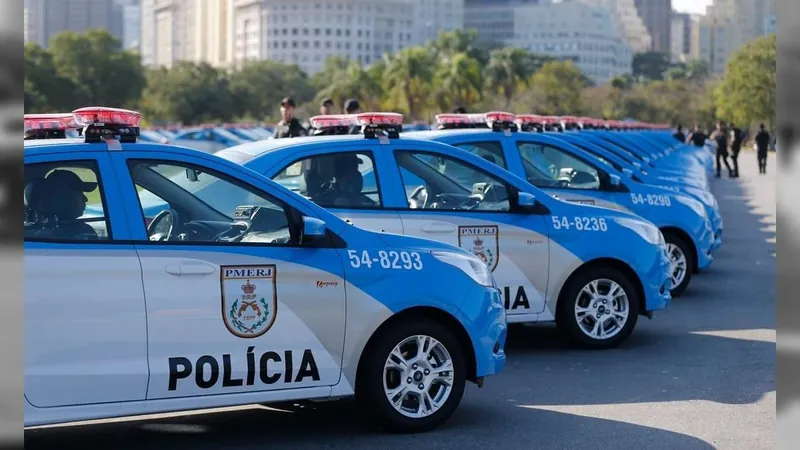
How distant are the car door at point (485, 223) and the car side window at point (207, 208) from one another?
106 inches

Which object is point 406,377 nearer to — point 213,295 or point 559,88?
point 213,295

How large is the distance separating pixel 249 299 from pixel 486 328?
1420 millimetres

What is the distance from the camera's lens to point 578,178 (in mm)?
12094

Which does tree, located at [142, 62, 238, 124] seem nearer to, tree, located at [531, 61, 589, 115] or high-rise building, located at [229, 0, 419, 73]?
tree, located at [531, 61, 589, 115]

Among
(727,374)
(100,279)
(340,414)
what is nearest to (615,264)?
(727,374)

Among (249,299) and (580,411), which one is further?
(580,411)

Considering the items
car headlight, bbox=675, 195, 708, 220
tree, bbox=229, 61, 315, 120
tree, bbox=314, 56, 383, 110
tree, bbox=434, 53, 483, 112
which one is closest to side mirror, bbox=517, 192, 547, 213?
car headlight, bbox=675, 195, 708, 220

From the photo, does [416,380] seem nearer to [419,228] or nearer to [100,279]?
[100,279]

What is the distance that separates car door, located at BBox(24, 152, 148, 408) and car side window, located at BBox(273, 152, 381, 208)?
A: 9.96ft

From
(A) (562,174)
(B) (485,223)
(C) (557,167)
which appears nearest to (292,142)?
(B) (485,223)

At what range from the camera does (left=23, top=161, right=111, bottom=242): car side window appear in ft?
18.0

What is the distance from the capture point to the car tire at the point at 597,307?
30.2ft

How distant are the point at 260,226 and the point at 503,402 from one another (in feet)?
7.14

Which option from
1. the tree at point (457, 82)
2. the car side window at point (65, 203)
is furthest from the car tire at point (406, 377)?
the tree at point (457, 82)
